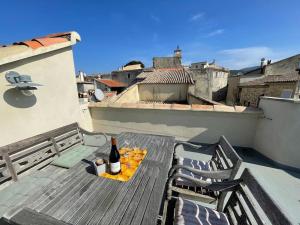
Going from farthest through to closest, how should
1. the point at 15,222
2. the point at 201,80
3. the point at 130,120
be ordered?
the point at 201,80, the point at 130,120, the point at 15,222

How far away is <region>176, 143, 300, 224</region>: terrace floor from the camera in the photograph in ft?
6.97

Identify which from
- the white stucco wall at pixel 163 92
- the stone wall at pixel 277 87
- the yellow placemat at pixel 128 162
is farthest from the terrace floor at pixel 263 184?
the stone wall at pixel 277 87

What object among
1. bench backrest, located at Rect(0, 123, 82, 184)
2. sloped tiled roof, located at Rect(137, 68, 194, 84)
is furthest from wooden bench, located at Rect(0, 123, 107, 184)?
sloped tiled roof, located at Rect(137, 68, 194, 84)

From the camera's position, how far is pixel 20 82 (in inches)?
98.7

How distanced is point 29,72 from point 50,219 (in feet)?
9.16

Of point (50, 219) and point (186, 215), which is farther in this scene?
point (186, 215)

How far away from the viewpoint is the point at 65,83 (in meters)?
3.55

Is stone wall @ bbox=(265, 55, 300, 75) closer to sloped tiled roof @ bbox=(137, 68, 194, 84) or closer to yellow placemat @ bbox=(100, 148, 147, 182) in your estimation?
sloped tiled roof @ bbox=(137, 68, 194, 84)

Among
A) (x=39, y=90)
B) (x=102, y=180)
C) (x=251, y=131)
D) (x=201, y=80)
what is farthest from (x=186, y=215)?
(x=201, y=80)

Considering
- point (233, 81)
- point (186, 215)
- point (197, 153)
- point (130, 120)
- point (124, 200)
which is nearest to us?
point (124, 200)

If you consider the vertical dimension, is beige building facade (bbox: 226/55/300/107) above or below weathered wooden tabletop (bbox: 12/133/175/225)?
above

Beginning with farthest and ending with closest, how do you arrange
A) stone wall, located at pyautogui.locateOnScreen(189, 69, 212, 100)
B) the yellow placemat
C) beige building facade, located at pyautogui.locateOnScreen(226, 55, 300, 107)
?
stone wall, located at pyautogui.locateOnScreen(189, 69, 212, 100), beige building facade, located at pyautogui.locateOnScreen(226, 55, 300, 107), the yellow placemat

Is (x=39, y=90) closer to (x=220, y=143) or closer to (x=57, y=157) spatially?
(x=57, y=157)

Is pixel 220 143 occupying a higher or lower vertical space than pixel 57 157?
higher
